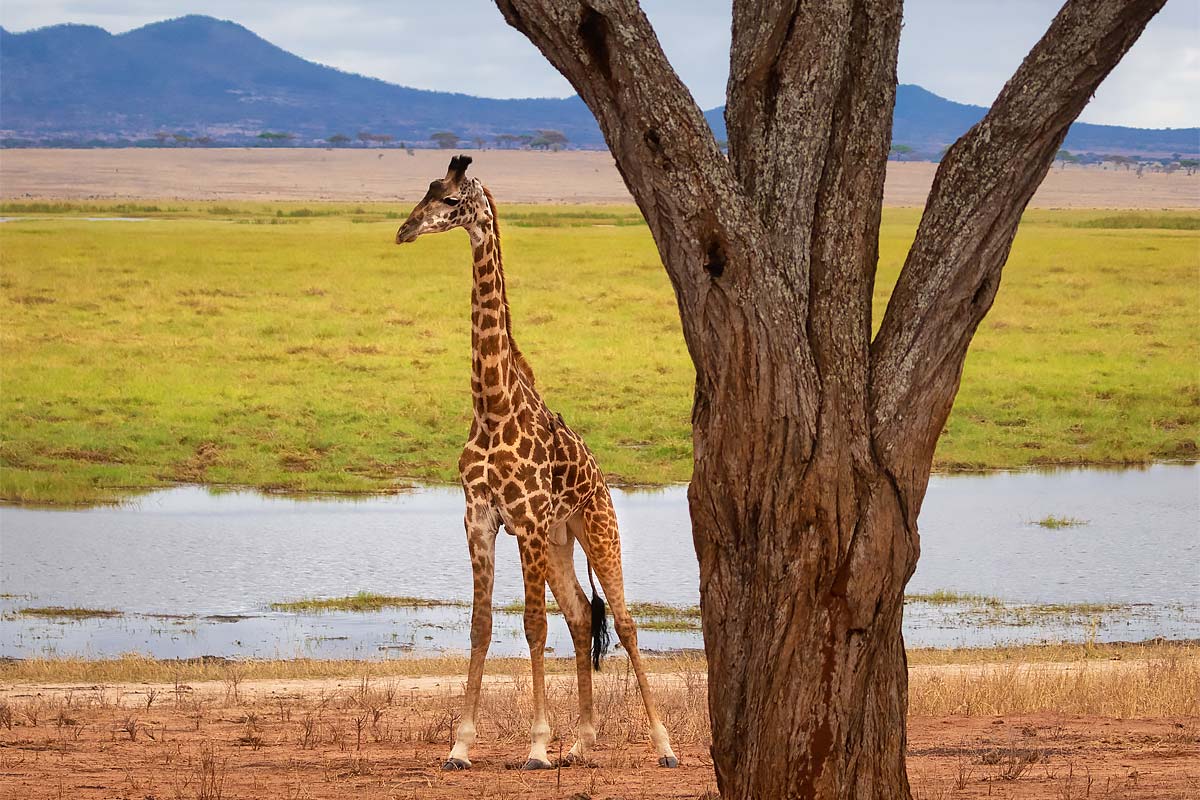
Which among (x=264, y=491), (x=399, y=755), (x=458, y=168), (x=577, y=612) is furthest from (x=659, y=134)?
(x=264, y=491)

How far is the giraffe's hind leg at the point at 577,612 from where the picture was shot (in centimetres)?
795

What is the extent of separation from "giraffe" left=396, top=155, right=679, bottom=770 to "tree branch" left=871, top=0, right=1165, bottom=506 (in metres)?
2.71

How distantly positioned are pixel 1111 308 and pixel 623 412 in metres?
14.9

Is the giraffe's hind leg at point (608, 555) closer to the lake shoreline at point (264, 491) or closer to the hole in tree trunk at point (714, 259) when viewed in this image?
the hole in tree trunk at point (714, 259)

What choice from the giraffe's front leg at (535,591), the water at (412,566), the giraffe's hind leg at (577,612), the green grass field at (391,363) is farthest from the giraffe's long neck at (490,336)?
the green grass field at (391,363)

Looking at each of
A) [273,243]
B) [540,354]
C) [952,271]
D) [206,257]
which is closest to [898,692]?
[952,271]

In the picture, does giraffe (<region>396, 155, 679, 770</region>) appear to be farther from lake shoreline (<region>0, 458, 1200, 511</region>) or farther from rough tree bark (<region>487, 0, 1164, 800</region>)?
lake shoreline (<region>0, 458, 1200, 511</region>)

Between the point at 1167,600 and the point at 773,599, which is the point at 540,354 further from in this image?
the point at 773,599

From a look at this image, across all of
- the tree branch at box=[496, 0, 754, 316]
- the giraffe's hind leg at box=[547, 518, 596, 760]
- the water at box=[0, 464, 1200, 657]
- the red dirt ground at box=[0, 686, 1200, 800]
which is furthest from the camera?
the water at box=[0, 464, 1200, 657]

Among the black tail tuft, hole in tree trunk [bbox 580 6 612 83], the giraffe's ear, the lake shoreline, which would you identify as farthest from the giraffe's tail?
the lake shoreline

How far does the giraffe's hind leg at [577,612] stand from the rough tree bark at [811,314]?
2407mm

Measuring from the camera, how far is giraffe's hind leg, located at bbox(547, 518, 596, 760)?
7945 millimetres

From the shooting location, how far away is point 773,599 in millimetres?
5391

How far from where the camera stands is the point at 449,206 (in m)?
7.79
